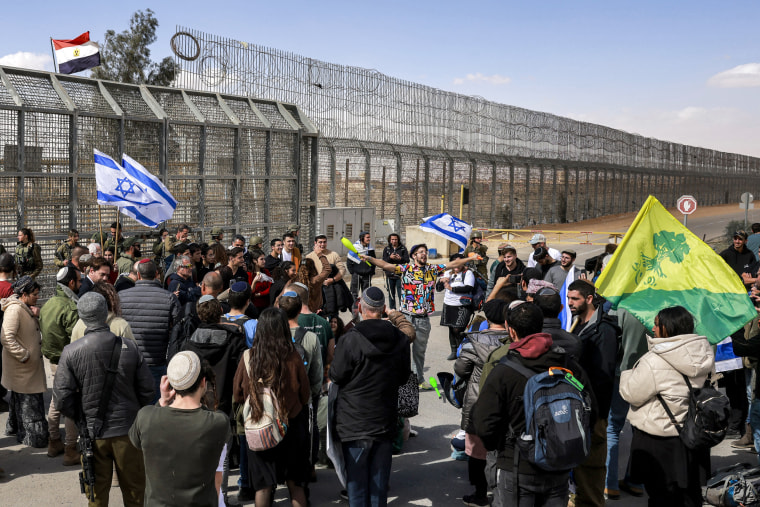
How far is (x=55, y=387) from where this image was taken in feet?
15.2

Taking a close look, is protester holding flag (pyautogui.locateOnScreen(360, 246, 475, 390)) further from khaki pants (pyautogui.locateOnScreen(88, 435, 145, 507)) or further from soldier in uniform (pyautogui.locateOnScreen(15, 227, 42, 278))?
soldier in uniform (pyautogui.locateOnScreen(15, 227, 42, 278))

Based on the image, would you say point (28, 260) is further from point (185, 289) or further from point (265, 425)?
point (265, 425)

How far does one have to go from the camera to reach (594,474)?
505 cm

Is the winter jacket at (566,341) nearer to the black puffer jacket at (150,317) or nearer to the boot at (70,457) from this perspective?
the black puffer jacket at (150,317)

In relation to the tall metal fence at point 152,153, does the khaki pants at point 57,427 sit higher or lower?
lower

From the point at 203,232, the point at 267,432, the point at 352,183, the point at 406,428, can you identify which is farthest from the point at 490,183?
the point at 267,432

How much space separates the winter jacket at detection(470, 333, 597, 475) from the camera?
3971mm

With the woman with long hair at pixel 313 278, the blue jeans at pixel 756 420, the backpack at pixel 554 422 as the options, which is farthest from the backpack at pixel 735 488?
the woman with long hair at pixel 313 278

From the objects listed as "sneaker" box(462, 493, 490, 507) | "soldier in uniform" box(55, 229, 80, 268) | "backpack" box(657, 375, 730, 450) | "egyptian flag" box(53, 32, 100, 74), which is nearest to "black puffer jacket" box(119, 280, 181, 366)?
"sneaker" box(462, 493, 490, 507)

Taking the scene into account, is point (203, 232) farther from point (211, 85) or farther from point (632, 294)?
point (632, 294)

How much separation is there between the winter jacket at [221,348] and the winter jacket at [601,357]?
2479 millimetres

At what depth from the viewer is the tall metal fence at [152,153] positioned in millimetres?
11906

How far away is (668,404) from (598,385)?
0.74m

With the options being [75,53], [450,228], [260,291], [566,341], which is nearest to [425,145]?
[75,53]
